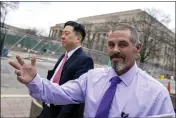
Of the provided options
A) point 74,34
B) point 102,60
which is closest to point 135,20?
point 102,60

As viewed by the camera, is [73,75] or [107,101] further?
[73,75]

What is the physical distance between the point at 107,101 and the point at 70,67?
0.90 meters

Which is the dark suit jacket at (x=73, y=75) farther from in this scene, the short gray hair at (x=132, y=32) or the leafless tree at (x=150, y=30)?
the leafless tree at (x=150, y=30)

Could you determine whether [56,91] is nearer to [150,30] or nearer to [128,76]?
[128,76]

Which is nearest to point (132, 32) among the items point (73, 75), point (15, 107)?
point (73, 75)

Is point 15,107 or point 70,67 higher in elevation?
point 70,67

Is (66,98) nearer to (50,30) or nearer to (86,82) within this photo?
(86,82)

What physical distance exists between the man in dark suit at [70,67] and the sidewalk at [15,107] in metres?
2.65

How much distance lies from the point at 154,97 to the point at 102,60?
351 inches

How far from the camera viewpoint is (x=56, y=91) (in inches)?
70.9

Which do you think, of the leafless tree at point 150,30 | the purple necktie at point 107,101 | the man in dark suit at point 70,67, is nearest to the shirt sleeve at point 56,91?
the purple necktie at point 107,101

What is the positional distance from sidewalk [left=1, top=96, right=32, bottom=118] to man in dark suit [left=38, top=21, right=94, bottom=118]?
265 centimetres

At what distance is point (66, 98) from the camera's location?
1.85 meters

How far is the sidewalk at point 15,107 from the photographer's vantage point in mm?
4913
